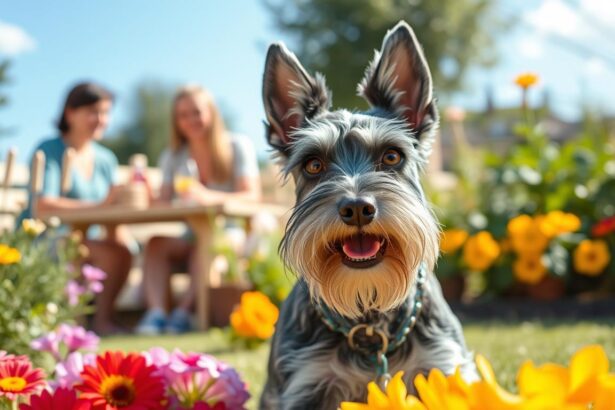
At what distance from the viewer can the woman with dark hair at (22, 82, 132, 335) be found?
7312 mm

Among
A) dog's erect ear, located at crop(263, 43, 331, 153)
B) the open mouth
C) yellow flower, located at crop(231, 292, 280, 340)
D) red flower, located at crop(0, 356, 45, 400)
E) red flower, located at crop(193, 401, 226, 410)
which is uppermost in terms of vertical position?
dog's erect ear, located at crop(263, 43, 331, 153)

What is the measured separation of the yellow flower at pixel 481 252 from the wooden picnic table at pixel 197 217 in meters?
2.47

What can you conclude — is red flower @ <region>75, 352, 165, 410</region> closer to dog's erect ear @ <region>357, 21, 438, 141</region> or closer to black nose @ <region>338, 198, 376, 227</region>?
black nose @ <region>338, 198, 376, 227</region>

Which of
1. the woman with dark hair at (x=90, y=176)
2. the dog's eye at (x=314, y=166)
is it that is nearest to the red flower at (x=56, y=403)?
the dog's eye at (x=314, y=166)

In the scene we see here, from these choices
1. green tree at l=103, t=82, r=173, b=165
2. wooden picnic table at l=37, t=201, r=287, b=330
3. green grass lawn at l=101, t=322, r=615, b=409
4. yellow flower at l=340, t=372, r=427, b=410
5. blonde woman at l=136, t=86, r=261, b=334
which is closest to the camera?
yellow flower at l=340, t=372, r=427, b=410

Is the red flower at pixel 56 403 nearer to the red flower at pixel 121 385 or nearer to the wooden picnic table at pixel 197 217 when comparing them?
the red flower at pixel 121 385

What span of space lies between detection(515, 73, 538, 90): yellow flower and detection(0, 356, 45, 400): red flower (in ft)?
17.2

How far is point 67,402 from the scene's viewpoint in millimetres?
1976

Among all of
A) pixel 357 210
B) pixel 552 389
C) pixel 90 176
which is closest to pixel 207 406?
pixel 357 210

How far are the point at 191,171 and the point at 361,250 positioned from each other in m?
5.73

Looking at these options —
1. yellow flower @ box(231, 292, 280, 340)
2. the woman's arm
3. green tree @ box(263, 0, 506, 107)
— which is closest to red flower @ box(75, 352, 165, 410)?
yellow flower @ box(231, 292, 280, 340)

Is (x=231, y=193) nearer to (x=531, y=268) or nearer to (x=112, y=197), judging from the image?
(x=112, y=197)

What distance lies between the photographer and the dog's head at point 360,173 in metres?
A: 2.25

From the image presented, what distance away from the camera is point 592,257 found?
22.1 ft
